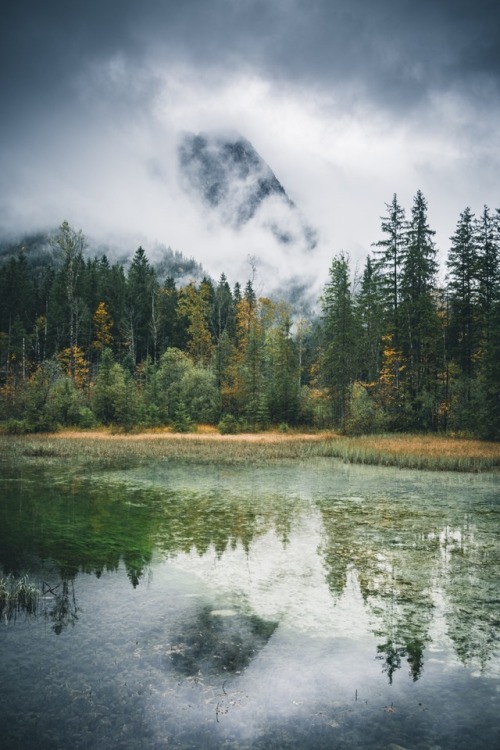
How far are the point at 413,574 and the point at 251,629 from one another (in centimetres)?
328

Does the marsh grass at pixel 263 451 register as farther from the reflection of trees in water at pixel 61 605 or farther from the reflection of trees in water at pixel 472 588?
the reflection of trees in water at pixel 61 605

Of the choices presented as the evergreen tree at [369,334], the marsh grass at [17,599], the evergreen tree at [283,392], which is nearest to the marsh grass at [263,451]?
the evergreen tree at [283,392]

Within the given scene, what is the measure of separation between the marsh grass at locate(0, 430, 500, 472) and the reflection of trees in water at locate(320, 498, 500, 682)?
32.1 ft

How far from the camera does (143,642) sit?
17.6 ft

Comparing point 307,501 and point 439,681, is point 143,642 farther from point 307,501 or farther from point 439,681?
point 307,501

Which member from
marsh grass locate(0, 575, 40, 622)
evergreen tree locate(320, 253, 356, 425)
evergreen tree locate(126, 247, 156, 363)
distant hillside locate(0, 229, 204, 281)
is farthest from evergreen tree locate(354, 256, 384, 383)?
distant hillside locate(0, 229, 204, 281)

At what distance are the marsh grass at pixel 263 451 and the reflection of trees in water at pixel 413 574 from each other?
9.78 metres

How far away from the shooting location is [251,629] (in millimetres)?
5750

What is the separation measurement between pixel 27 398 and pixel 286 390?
64.1 ft

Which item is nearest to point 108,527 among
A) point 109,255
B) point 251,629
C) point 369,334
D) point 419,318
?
point 251,629

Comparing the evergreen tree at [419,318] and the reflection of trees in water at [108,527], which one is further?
the evergreen tree at [419,318]

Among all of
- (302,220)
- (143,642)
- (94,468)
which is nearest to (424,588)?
(143,642)

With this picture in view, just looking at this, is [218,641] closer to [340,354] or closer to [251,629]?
[251,629]

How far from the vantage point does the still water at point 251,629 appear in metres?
3.99
